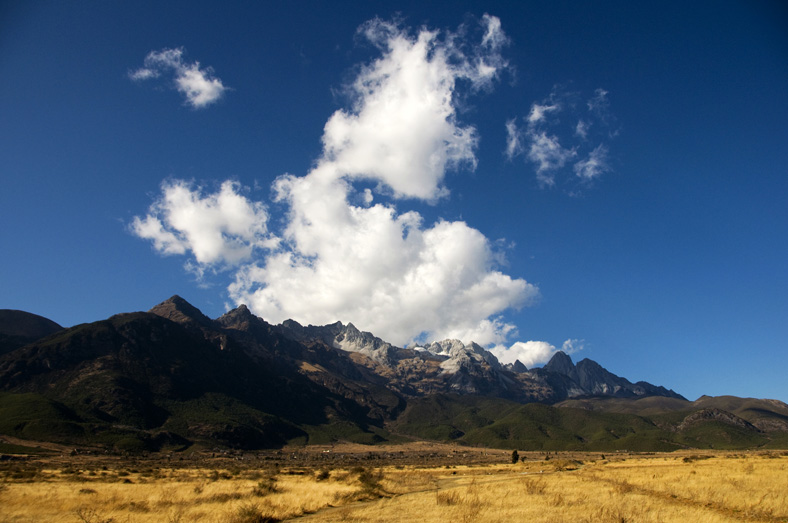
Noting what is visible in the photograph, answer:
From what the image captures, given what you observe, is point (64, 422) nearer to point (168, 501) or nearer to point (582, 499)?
point (168, 501)

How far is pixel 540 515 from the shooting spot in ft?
96.2

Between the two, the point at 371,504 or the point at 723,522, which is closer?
the point at 723,522

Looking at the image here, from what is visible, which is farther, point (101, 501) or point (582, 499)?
point (101, 501)

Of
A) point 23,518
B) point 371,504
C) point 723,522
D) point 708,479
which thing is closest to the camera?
point 723,522

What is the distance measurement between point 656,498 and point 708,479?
14.9 m

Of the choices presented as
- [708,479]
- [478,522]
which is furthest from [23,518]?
[708,479]

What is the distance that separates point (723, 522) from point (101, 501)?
171 ft

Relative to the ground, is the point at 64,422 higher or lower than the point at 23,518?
lower

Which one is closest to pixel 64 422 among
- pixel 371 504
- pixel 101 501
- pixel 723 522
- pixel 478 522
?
pixel 101 501

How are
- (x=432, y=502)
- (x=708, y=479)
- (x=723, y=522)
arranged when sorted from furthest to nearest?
(x=708, y=479) → (x=432, y=502) → (x=723, y=522)

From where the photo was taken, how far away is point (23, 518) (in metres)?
34.3

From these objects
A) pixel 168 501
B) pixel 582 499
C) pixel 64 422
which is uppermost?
pixel 582 499

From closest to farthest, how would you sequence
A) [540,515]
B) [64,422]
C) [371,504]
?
[540,515] < [371,504] < [64,422]

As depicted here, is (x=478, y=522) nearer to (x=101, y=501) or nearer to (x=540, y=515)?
(x=540, y=515)
